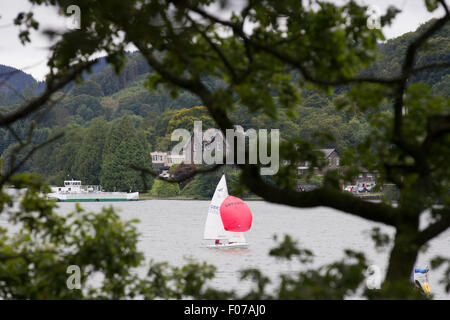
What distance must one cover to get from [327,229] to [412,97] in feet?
172

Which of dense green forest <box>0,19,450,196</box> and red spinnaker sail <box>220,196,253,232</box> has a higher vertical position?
dense green forest <box>0,19,450,196</box>

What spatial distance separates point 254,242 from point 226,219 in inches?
290

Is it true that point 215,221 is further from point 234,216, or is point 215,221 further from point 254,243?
point 254,243

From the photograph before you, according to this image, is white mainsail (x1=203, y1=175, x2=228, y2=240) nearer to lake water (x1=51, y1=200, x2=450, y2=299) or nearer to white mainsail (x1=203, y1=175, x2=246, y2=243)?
white mainsail (x1=203, y1=175, x2=246, y2=243)

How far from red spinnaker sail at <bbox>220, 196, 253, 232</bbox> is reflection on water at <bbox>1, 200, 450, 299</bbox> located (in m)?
1.43

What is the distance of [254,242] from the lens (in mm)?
42781

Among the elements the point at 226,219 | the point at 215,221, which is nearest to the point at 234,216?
the point at 226,219

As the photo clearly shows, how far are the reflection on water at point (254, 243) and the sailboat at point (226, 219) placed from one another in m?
0.71

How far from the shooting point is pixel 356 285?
3926 mm

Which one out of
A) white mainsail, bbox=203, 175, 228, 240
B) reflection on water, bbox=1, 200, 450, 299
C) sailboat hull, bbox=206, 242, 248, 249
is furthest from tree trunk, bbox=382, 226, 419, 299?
sailboat hull, bbox=206, 242, 248, 249

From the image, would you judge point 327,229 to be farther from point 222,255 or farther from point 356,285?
point 356,285

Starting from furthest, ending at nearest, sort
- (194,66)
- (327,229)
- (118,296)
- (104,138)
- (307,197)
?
1. (104,138)
2. (327,229)
3. (118,296)
4. (194,66)
5. (307,197)

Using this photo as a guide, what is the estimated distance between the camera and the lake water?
30898 mm

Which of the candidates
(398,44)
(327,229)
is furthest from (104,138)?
(327,229)
